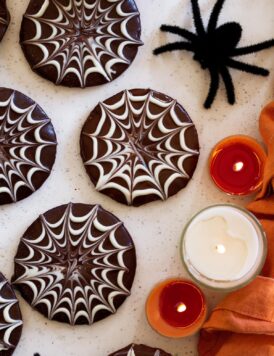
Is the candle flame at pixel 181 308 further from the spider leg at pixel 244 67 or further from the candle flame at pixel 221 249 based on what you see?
the spider leg at pixel 244 67

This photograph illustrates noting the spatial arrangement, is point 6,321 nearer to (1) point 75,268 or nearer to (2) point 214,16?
(1) point 75,268

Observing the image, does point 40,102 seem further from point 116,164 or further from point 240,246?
point 240,246

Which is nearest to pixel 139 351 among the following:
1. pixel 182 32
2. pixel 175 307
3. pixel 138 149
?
pixel 175 307

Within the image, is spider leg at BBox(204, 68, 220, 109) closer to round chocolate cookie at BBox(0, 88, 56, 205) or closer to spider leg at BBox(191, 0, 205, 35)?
spider leg at BBox(191, 0, 205, 35)

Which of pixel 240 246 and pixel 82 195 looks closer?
pixel 240 246

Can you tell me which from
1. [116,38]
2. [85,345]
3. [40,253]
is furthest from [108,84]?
[85,345]

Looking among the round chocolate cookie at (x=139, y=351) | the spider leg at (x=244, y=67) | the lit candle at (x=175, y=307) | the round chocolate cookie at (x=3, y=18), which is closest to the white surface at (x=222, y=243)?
the lit candle at (x=175, y=307)

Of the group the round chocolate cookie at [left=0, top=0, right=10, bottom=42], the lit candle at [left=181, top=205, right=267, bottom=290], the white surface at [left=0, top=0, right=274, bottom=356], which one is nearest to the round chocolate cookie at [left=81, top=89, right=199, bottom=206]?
the white surface at [left=0, top=0, right=274, bottom=356]
